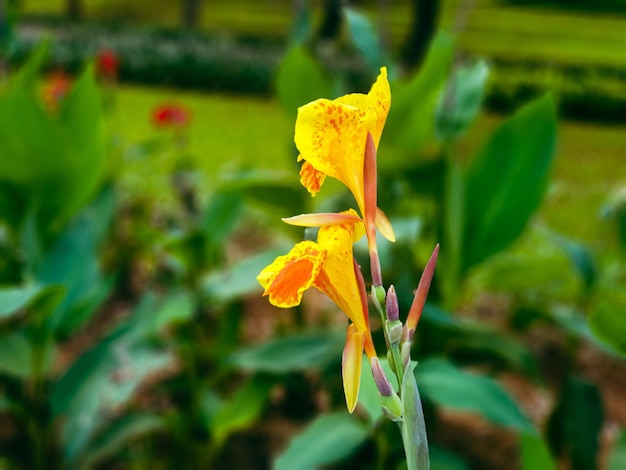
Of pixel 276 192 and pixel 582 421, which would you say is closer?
pixel 582 421

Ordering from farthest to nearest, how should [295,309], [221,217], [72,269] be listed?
1. [295,309]
2. [221,217]
3. [72,269]

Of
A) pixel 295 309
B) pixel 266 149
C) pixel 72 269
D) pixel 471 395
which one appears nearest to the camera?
pixel 471 395

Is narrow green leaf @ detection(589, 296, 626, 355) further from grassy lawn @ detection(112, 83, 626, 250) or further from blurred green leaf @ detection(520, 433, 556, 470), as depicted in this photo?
grassy lawn @ detection(112, 83, 626, 250)

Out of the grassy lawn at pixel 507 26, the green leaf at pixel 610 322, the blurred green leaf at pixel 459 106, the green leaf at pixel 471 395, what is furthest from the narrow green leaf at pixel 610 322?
the grassy lawn at pixel 507 26

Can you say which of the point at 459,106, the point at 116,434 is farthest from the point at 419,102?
the point at 116,434

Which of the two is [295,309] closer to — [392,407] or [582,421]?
[582,421]

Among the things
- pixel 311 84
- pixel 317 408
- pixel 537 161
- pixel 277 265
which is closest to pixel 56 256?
pixel 311 84

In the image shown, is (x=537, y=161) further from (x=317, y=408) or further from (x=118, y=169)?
(x=118, y=169)

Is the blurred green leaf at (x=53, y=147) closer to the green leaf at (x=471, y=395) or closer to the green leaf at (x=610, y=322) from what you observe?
the green leaf at (x=471, y=395)
